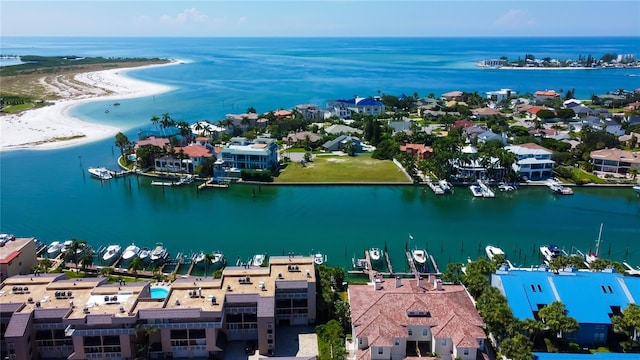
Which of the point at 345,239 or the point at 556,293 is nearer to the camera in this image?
the point at 556,293

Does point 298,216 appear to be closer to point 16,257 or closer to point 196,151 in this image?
point 196,151

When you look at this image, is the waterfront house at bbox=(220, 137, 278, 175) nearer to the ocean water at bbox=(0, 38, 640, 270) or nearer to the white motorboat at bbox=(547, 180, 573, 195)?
the ocean water at bbox=(0, 38, 640, 270)

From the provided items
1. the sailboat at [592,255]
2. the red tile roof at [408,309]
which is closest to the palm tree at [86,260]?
the red tile roof at [408,309]

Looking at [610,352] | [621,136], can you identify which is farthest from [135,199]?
[621,136]

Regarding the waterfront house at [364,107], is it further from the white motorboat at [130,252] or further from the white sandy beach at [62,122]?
the white motorboat at [130,252]

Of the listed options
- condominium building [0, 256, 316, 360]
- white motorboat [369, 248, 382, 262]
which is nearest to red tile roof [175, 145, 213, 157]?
white motorboat [369, 248, 382, 262]

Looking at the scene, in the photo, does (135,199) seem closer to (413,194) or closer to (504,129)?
(413,194)
